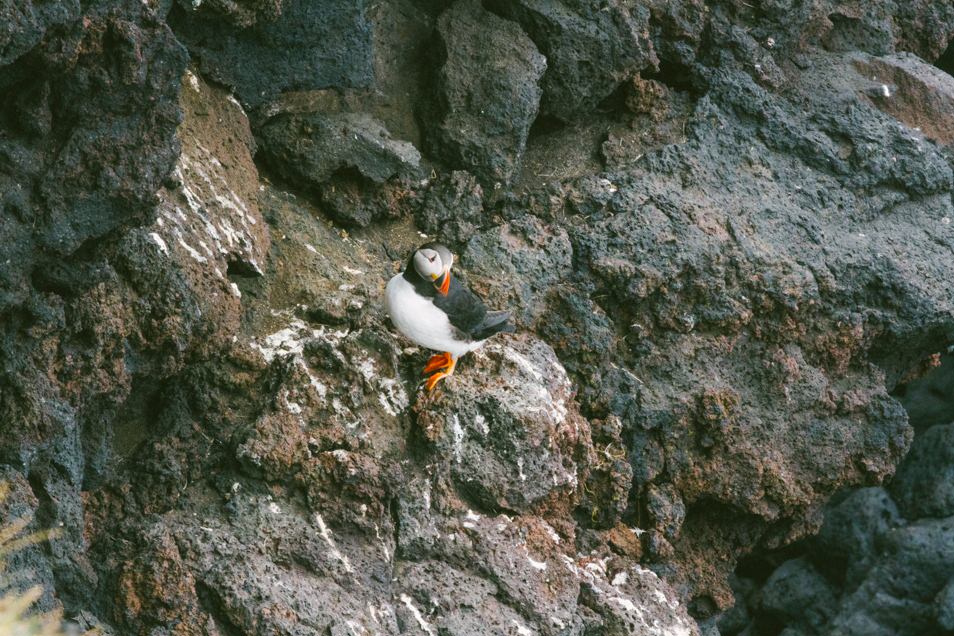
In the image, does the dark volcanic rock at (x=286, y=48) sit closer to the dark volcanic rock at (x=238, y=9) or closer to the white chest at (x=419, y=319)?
the dark volcanic rock at (x=238, y=9)

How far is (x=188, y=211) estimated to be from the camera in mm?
5617

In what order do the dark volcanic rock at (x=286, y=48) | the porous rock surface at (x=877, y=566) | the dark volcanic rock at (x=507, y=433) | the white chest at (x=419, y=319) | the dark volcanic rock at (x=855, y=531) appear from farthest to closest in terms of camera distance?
the dark volcanic rock at (x=855, y=531) → the porous rock surface at (x=877, y=566) → the dark volcanic rock at (x=286, y=48) → the dark volcanic rock at (x=507, y=433) → the white chest at (x=419, y=319)

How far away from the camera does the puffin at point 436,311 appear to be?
5559 millimetres

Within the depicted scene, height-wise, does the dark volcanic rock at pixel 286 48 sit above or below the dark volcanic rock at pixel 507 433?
above

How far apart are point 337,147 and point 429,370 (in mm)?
1365

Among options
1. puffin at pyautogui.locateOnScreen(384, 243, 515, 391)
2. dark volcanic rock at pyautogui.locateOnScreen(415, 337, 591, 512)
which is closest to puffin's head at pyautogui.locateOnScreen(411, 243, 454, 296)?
puffin at pyautogui.locateOnScreen(384, 243, 515, 391)

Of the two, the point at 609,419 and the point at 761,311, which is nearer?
the point at 609,419

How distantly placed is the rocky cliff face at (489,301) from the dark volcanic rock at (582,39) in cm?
2

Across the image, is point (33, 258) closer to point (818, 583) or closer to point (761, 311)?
point (761, 311)

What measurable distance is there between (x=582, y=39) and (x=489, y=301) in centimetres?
164

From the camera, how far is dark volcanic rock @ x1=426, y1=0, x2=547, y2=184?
684cm

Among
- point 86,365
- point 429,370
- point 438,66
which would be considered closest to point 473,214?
point 438,66

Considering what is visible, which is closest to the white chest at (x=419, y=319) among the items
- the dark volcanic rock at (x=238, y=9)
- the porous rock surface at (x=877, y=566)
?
the dark volcanic rock at (x=238, y=9)

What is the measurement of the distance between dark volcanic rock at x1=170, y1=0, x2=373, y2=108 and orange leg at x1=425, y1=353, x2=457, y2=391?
1765 mm
